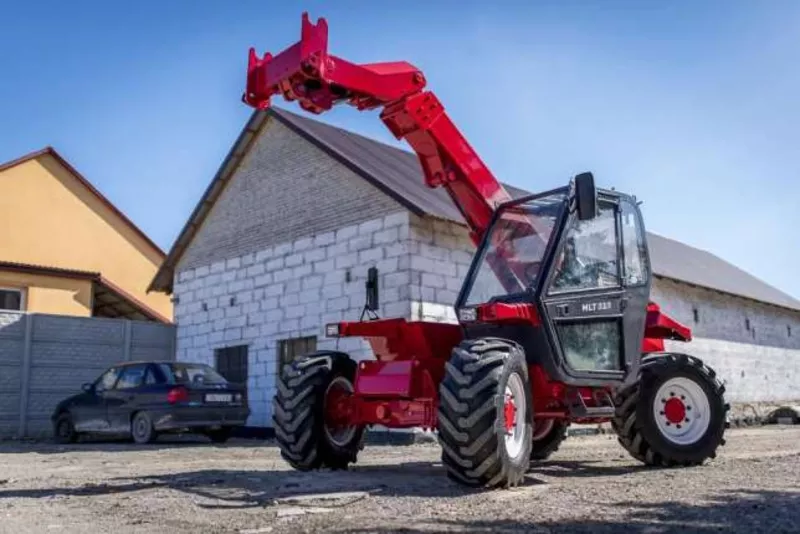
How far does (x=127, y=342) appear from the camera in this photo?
18188 millimetres

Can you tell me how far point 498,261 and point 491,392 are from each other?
6.56 ft

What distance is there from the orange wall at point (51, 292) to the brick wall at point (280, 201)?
5450 millimetres

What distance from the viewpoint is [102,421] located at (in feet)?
47.1

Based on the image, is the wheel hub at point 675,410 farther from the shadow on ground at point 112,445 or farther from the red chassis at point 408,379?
the shadow on ground at point 112,445

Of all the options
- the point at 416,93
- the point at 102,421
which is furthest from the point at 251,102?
the point at 102,421

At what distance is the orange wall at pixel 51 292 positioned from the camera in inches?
870

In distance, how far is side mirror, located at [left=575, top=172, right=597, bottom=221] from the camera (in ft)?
22.3

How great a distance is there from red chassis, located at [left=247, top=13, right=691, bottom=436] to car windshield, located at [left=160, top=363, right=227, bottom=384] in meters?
6.60

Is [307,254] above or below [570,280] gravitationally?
above

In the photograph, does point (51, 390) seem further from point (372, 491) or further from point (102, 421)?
point (372, 491)

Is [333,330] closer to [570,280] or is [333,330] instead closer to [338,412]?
[338,412]

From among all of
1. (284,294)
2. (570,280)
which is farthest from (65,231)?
(570,280)

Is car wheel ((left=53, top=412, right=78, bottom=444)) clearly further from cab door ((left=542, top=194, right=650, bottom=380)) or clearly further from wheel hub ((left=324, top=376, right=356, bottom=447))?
cab door ((left=542, top=194, right=650, bottom=380))

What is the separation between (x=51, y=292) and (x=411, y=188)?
41.7 ft
